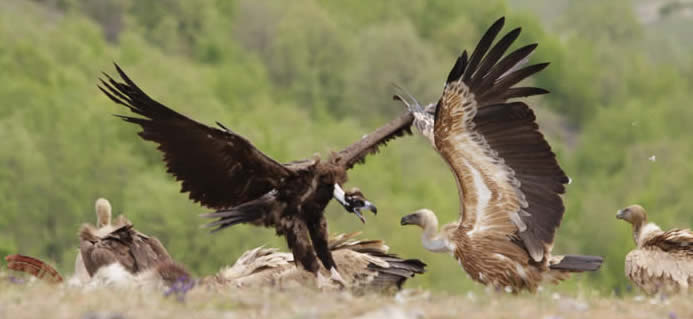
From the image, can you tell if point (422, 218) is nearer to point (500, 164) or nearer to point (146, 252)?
point (500, 164)

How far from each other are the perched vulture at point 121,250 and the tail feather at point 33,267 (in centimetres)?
45

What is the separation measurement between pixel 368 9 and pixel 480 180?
106824 mm

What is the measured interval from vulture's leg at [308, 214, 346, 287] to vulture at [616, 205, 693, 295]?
128 inches

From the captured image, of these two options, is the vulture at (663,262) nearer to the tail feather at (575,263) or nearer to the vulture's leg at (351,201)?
the tail feather at (575,263)

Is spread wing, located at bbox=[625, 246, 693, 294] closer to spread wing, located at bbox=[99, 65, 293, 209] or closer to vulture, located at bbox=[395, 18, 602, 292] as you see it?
vulture, located at bbox=[395, 18, 602, 292]

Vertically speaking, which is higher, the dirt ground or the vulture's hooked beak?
the vulture's hooked beak

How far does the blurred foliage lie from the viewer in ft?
155

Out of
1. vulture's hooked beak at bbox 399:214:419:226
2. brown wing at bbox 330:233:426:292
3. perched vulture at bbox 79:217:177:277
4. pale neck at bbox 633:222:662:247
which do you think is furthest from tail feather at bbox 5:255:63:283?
pale neck at bbox 633:222:662:247

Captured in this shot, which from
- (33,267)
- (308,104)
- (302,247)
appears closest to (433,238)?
(302,247)

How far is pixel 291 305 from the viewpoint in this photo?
323 inches

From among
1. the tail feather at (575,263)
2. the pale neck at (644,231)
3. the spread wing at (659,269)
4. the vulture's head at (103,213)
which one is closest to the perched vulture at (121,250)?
the vulture's head at (103,213)

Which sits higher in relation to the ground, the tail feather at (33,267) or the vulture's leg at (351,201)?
the vulture's leg at (351,201)

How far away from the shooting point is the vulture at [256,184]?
10.5m

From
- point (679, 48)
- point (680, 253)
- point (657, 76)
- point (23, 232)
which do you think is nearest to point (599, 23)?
point (679, 48)
